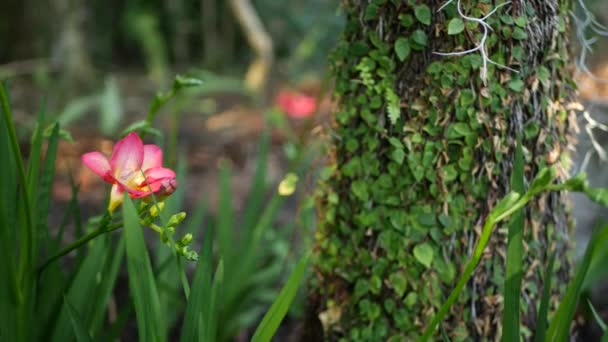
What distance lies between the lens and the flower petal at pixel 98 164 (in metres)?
0.96

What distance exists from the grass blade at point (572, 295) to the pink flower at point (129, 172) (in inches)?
22.2

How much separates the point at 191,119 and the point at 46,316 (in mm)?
2882

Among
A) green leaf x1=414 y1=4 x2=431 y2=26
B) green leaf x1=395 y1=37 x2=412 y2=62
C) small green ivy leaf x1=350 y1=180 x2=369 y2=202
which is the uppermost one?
green leaf x1=414 y1=4 x2=431 y2=26

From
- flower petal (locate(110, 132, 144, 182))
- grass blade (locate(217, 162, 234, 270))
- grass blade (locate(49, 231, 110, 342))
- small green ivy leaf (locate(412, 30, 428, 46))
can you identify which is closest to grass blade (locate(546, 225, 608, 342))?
small green ivy leaf (locate(412, 30, 428, 46))

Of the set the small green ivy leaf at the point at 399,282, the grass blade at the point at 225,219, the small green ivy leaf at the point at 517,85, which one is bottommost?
the grass blade at the point at 225,219

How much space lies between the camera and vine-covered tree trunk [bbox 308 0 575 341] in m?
1.12

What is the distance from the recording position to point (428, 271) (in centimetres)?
118

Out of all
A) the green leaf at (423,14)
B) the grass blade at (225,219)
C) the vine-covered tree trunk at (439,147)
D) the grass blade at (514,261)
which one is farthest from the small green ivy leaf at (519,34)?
the grass blade at (225,219)

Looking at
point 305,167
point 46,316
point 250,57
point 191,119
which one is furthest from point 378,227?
point 250,57

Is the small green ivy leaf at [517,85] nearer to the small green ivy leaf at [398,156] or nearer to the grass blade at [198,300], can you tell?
the small green ivy leaf at [398,156]

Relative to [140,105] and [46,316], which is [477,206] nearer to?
[46,316]

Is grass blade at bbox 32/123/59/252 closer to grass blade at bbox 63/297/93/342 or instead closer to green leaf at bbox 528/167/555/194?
grass blade at bbox 63/297/93/342

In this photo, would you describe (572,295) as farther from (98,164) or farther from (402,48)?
(98,164)

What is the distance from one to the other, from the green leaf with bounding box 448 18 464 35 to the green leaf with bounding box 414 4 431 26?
4cm
